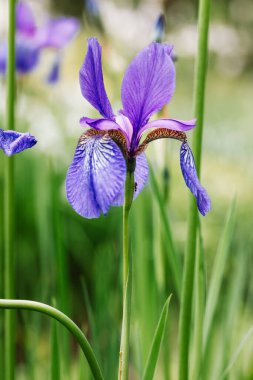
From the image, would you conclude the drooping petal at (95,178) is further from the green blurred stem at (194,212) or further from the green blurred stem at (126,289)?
the green blurred stem at (194,212)

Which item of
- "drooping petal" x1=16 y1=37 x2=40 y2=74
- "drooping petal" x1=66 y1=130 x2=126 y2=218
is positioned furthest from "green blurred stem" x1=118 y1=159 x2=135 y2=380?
"drooping petal" x1=16 y1=37 x2=40 y2=74

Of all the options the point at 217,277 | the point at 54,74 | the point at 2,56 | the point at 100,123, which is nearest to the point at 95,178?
the point at 100,123

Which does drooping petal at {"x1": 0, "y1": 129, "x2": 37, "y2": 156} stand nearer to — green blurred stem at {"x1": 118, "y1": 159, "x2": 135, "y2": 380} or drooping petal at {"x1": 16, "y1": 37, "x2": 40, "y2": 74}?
green blurred stem at {"x1": 118, "y1": 159, "x2": 135, "y2": 380}

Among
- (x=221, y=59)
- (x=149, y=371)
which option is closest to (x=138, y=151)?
(x=149, y=371)

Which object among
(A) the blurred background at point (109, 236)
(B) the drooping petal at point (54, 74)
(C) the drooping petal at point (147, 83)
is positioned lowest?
(A) the blurred background at point (109, 236)

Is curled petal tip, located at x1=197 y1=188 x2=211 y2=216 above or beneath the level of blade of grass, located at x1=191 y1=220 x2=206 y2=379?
above

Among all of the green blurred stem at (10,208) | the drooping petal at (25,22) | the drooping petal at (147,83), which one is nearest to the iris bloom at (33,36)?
the drooping petal at (25,22)

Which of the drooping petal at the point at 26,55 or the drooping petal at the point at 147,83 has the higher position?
the drooping petal at the point at 26,55
